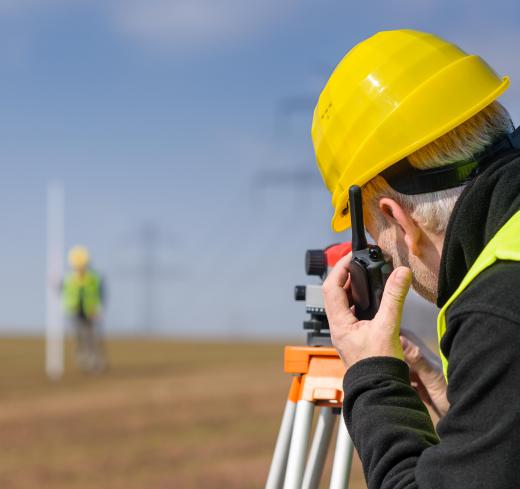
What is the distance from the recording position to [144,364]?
18188 millimetres

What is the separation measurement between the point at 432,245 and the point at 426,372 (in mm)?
817

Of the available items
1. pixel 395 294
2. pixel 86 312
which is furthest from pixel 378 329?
pixel 86 312

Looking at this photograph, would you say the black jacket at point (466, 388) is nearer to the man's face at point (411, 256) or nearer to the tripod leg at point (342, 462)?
the man's face at point (411, 256)

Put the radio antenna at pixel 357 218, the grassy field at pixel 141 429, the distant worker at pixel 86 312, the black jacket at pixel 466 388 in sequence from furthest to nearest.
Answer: the distant worker at pixel 86 312 < the grassy field at pixel 141 429 < the radio antenna at pixel 357 218 < the black jacket at pixel 466 388

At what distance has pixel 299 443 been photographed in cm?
236

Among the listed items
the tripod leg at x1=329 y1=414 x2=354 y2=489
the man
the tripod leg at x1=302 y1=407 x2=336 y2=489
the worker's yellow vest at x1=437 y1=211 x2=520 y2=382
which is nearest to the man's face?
the man

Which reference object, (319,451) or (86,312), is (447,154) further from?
(86,312)

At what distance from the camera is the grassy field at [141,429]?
6.72 m

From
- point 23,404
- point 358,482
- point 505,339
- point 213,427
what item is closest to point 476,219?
point 505,339

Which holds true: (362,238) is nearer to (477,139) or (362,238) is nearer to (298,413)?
(477,139)

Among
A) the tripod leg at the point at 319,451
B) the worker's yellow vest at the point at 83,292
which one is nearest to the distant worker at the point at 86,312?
the worker's yellow vest at the point at 83,292

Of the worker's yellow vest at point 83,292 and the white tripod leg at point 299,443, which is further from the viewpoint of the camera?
the worker's yellow vest at point 83,292

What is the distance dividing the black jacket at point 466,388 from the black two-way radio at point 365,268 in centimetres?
12

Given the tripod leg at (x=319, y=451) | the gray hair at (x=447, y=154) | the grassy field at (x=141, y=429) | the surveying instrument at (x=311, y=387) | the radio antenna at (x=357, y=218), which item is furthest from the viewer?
the grassy field at (x=141, y=429)
